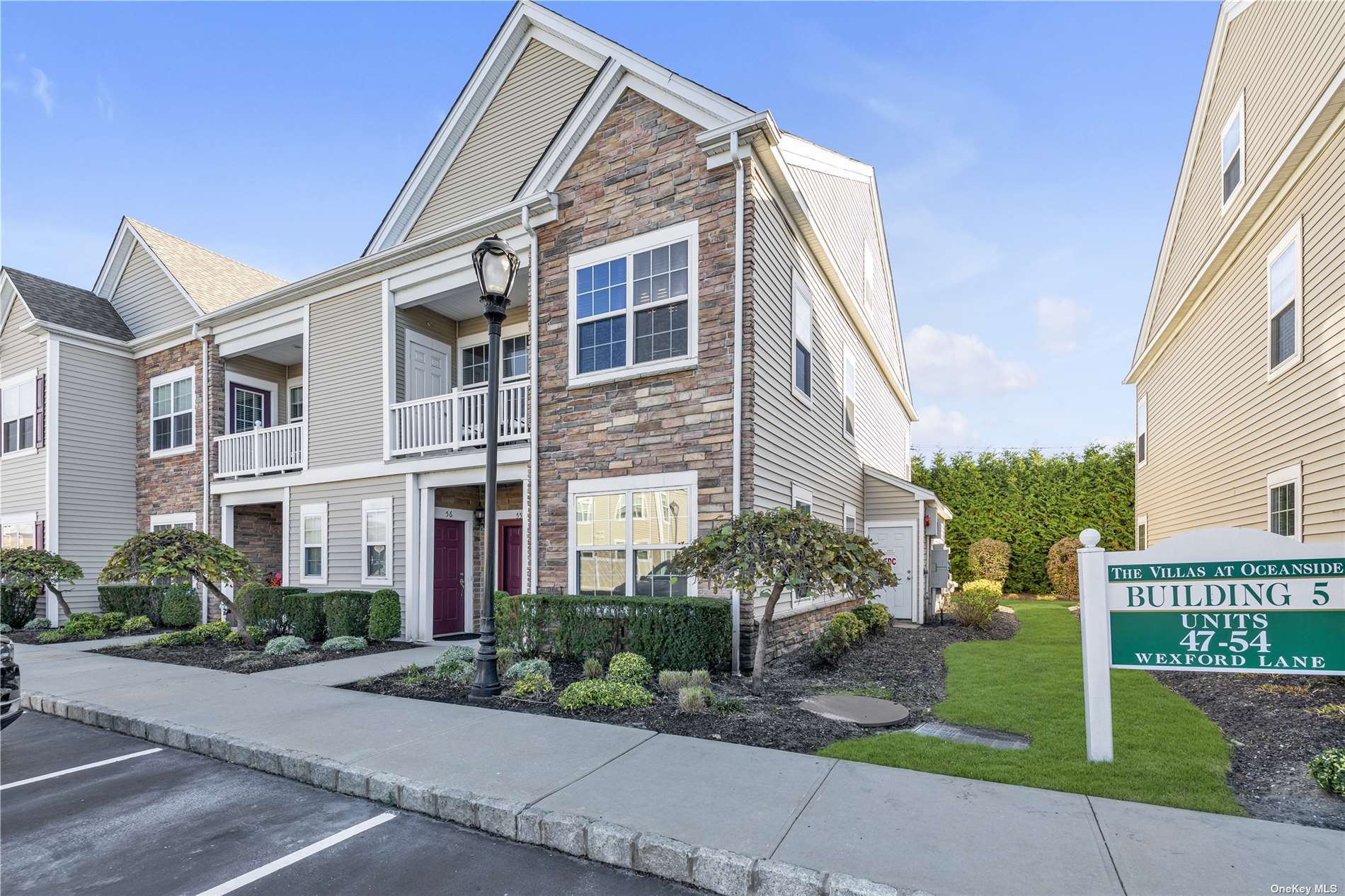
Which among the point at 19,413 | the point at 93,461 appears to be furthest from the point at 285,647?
the point at 19,413

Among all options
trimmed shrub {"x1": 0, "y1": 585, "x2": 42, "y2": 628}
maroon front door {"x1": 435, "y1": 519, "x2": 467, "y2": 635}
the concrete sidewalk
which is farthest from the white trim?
trimmed shrub {"x1": 0, "y1": 585, "x2": 42, "y2": 628}

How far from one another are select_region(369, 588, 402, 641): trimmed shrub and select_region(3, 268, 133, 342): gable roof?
11.9 meters

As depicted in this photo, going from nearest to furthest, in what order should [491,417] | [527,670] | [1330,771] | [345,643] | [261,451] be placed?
[1330,771] → [491,417] → [527,670] → [345,643] → [261,451]

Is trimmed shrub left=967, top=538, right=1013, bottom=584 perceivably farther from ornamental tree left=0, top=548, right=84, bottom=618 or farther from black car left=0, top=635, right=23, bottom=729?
ornamental tree left=0, top=548, right=84, bottom=618

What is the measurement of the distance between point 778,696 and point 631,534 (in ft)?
10.2

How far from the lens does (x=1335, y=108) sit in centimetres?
759

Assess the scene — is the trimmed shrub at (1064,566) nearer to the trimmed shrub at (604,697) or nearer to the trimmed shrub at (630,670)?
the trimmed shrub at (630,670)

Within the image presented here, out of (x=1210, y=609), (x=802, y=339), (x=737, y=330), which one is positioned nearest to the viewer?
(x=1210, y=609)

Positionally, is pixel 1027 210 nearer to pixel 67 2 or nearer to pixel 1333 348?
pixel 1333 348

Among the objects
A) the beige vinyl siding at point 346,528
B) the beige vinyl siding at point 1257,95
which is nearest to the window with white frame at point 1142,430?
the beige vinyl siding at point 1257,95

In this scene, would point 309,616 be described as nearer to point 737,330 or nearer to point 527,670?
point 527,670

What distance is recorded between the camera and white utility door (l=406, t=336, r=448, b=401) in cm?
1327

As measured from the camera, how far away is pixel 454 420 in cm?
1180

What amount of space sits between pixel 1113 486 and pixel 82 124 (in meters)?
25.7
